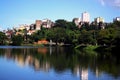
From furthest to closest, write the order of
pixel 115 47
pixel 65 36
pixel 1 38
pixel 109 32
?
pixel 1 38 → pixel 65 36 → pixel 109 32 → pixel 115 47

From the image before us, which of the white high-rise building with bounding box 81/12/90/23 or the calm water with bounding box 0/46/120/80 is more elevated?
the white high-rise building with bounding box 81/12/90/23

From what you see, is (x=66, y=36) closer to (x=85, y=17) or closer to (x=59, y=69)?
(x=85, y=17)

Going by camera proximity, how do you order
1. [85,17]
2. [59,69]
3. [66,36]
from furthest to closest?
[85,17]
[66,36]
[59,69]

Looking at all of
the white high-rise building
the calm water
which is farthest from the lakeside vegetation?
the calm water

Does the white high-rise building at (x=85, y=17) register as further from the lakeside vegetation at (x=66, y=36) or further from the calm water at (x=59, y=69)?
the calm water at (x=59, y=69)

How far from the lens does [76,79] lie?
1820cm

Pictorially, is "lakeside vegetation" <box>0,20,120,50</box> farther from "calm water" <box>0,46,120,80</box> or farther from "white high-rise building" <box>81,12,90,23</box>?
"calm water" <box>0,46,120,80</box>

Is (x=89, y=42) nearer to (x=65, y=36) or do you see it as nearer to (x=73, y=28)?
(x=65, y=36)

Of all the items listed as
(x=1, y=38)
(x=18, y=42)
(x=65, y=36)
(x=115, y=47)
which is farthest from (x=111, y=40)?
(x=1, y=38)

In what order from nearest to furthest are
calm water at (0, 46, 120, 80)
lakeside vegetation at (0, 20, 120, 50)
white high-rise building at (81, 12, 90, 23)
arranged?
calm water at (0, 46, 120, 80) → lakeside vegetation at (0, 20, 120, 50) → white high-rise building at (81, 12, 90, 23)

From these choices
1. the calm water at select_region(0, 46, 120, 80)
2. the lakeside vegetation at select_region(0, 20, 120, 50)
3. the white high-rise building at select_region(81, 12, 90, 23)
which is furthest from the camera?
the white high-rise building at select_region(81, 12, 90, 23)

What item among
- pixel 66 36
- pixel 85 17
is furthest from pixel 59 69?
pixel 85 17

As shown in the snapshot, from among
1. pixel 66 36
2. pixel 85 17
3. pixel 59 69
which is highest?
pixel 85 17

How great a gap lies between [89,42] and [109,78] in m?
53.6
